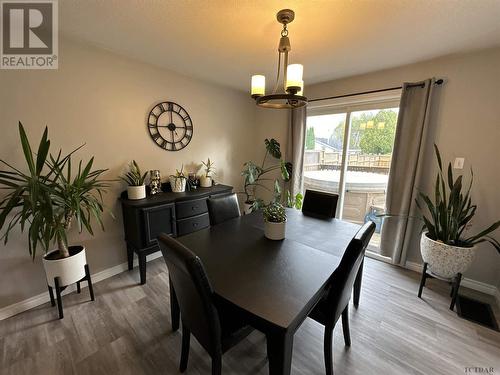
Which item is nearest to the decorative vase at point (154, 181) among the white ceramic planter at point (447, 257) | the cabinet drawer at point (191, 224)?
the cabinet drawer at point (191, 224)

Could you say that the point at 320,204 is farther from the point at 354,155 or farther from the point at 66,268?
the point at 66,268

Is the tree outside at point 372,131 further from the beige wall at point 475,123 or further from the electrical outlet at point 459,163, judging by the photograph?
the electrical outlet at point 459,163

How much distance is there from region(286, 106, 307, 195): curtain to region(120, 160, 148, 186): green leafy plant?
217cm

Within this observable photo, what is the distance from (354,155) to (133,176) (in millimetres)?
2838

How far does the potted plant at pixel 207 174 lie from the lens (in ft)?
9.82

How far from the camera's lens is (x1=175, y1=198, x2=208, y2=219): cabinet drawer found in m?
2.37

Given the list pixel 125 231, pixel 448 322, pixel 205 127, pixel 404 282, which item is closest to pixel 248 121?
pixel 205 127

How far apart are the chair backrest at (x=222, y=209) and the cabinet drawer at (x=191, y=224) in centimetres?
60

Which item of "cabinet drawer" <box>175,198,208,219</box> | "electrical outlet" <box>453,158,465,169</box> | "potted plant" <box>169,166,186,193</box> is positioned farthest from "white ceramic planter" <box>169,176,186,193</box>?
"electrical outlet" <box>453,158,465,169</box>

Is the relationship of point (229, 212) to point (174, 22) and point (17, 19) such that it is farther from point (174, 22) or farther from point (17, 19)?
point (17, 19)

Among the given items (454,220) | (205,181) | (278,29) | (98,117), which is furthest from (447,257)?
(98,117)

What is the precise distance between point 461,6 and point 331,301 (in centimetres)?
206

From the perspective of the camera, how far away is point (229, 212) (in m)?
2.08

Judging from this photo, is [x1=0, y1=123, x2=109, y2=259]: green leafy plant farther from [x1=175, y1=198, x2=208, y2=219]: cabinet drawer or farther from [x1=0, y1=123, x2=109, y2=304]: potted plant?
[x1=175, y1=198, x2=208, y2=219]: cabinet drawer
